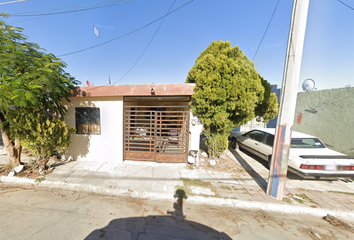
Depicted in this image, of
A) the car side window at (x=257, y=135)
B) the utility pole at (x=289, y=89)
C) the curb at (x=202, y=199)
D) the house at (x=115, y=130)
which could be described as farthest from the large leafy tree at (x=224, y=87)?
the curb at (x=202, y=199)

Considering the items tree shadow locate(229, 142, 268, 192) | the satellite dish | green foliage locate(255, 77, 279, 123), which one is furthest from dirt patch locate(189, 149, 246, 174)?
the satellite dish

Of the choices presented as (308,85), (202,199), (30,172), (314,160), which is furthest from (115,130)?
(308,85)

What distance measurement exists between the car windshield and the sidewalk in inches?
57.3

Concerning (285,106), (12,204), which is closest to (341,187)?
(285,106)

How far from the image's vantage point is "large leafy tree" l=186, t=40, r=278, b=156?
3.97 m

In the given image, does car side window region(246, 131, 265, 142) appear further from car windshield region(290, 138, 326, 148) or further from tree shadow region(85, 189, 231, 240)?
tree shadow region(85, 189, 231, 240)

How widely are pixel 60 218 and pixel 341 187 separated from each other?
7.42 m

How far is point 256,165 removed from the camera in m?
5.08

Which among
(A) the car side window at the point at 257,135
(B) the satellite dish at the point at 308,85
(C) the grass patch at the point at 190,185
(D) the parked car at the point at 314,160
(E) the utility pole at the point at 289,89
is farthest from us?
(B) the satellite dish at the point at 308,85

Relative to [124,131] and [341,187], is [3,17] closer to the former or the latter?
[124,131]

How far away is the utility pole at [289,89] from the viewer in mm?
2682

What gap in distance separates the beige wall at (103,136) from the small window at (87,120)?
0.47ft

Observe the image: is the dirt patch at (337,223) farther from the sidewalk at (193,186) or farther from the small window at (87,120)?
the small window at (87,120)

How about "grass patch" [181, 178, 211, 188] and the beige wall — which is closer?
"grass patch" [181, 178, 211, 188]
